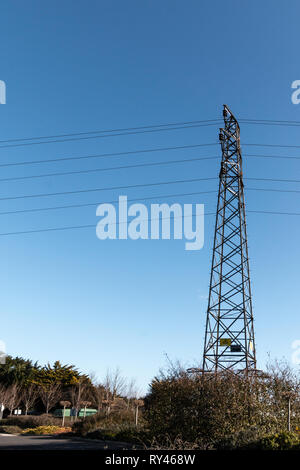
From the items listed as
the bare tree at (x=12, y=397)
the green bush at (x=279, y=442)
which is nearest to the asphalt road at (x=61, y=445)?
the green bush at (x=279, y=442)

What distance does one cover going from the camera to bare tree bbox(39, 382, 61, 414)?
44.0 m

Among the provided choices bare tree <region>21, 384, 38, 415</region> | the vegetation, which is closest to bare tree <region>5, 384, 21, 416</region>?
bare tree <region>21, 384, 38, 415</region>

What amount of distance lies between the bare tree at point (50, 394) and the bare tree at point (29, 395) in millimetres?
802

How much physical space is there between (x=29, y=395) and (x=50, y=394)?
2334 mm

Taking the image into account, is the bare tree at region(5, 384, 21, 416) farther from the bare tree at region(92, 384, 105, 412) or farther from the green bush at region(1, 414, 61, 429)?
the green bush at region(1, 414, 61, 429)

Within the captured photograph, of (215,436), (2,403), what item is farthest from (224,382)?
(2,403)

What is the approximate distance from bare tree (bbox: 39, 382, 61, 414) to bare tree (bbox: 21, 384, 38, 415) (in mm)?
802

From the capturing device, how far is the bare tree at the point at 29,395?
43906 mm

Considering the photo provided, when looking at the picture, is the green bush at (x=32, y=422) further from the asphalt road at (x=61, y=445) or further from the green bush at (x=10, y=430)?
the asphalt road at (x=61, y=445)

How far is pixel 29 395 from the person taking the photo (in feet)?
144
